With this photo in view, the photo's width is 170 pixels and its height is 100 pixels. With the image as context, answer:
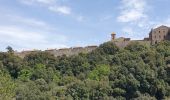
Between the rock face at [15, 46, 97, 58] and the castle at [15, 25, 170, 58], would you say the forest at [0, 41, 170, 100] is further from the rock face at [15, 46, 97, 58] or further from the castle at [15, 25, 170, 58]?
the rock face at [15, 46, 97, 58]

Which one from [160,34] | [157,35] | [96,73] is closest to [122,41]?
[157,35]

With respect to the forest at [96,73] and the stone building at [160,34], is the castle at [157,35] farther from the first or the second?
the forest at [96,73]

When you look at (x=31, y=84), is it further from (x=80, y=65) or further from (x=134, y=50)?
(x=134, y=50)

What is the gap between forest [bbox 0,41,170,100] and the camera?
56.8 m

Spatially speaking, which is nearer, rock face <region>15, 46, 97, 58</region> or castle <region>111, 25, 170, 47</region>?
castle <region>111, 25, 170, 47</region>

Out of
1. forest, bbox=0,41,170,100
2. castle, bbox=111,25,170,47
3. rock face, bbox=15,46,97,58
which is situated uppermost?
castle, bbox=111,25,170,47

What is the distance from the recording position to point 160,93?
57.2 m

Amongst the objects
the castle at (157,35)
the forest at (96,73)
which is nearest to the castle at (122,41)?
the castle at (157,35)

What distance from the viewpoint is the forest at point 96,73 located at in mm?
56844

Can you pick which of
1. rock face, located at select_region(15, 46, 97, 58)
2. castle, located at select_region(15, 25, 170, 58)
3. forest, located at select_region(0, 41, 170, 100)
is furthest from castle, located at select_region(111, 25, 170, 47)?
rock face, located at select_region(15, 46, 97, 58)

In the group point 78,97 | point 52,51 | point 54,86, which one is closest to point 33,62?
point 52,51

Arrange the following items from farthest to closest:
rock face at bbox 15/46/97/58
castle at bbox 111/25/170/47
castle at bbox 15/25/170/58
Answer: rock face at bbox 15/46/97/58 → castle at bbox 15/25/170/58 → castle at bbox 111/25/170/47

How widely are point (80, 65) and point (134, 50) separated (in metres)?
8.48

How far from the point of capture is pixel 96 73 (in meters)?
67.5
